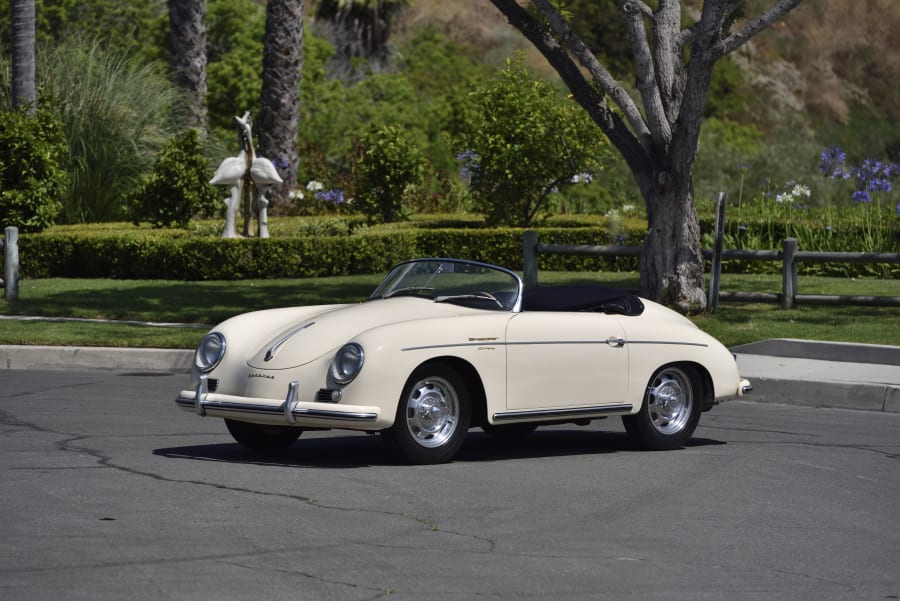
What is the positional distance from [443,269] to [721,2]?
27.2 ft

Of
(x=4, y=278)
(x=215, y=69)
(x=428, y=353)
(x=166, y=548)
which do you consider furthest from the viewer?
(x=215, y=69)

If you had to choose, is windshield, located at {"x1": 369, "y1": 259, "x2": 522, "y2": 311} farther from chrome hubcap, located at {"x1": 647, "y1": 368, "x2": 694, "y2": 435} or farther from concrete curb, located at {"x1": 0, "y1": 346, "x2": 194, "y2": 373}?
concrete curb, located at {"x1": 0, "y1": 346, "x2": 194, "y2": 373}

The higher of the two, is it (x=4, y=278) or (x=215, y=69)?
(x=215, y=69)

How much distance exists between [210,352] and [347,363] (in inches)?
43.0

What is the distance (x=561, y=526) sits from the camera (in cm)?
717

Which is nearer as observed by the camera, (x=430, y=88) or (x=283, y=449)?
(x=283, y=449)

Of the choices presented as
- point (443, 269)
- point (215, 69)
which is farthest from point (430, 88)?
point (443, 269)

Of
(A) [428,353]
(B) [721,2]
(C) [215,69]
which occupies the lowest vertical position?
(A) [428,353]

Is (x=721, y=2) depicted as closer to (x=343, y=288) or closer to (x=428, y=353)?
(x=343, y=288)

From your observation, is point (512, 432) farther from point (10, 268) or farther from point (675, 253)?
point (10, 268)

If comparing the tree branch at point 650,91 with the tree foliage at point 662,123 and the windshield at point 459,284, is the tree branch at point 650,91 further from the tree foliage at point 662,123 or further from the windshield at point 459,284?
the windshield at point 459,284

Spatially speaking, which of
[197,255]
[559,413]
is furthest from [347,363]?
[197,255]

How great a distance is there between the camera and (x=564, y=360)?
30.5ft

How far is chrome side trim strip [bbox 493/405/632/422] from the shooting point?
9.02m
